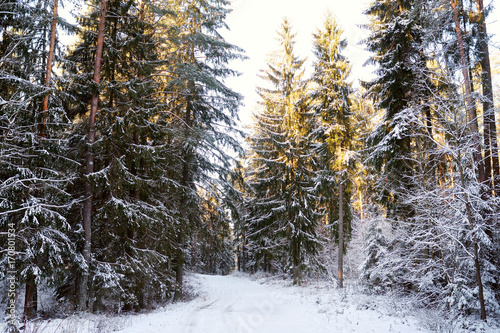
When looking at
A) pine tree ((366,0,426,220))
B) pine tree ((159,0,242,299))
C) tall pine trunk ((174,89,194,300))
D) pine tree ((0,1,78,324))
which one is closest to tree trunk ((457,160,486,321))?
pine tree ((366,0,426,220))

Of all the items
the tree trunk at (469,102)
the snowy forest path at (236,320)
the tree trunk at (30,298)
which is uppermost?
the tree trunk at (469,102)

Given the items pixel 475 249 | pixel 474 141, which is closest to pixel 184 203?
pixel 475 249

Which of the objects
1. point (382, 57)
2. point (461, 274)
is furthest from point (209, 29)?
point (461, 274)

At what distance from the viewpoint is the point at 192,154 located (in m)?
14.4

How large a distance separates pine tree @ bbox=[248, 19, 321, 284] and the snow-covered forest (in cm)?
34

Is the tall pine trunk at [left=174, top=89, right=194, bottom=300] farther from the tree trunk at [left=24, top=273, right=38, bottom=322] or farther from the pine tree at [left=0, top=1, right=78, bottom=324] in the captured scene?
the tree trunk at [left=24, top=273, right=38, bottom=322]

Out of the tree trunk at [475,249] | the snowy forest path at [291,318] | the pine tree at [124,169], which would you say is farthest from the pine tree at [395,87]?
the pine tree at [124,169]

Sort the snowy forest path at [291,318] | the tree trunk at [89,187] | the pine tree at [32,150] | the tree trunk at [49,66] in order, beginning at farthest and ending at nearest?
1. the tree trunk at [89,187]
2. the tree trunk at [49,66]
3. the snowy forest path at [291,318]
4. the pine tree at [32,150]

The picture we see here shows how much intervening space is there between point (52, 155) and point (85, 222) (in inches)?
105

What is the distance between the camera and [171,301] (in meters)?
13.9

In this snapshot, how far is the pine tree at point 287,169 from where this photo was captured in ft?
62.4

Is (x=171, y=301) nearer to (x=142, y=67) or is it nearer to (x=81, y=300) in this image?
(x=81, y=300)

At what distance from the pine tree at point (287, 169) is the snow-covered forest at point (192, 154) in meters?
0.34

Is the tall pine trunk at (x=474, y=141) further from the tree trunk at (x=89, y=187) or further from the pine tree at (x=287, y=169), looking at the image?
the tree trunk at (x=89, y=187)
